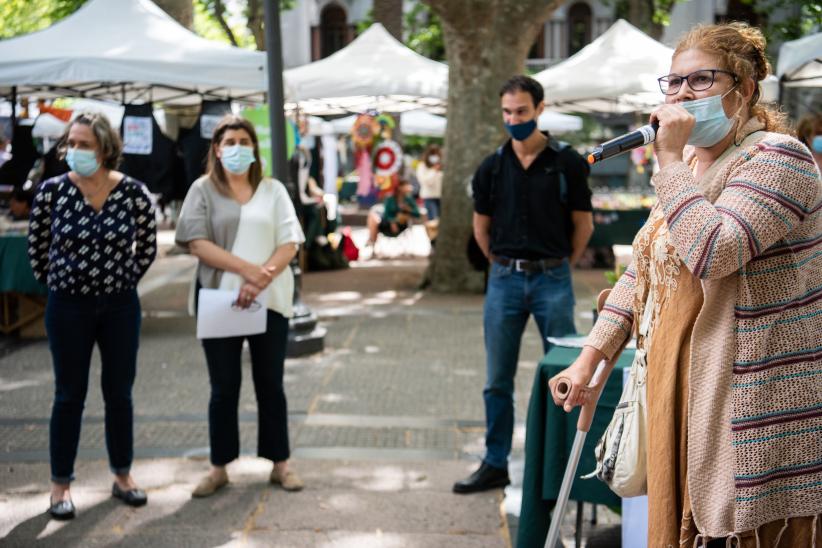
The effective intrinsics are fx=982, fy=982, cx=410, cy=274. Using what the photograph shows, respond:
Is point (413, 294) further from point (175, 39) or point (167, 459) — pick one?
point (167, 459)

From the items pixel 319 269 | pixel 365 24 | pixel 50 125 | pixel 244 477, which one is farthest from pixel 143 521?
pixel 365 24

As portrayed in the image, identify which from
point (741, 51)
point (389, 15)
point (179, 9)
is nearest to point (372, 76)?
point (179, 9)

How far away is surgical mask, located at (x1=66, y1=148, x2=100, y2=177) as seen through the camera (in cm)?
472

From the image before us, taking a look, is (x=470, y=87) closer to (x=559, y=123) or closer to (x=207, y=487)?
(x=207, y=487)

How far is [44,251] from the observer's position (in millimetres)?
4781

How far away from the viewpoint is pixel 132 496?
4887 millimetres

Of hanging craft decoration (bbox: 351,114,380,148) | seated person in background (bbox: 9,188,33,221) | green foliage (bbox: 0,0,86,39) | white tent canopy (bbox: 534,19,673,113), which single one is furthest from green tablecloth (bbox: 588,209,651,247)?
green foliage (bbox: 0,0,86,39)

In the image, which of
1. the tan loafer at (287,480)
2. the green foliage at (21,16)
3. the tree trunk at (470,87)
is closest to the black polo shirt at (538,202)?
the tan loafer at (287,480)

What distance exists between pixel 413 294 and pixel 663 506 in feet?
32.6

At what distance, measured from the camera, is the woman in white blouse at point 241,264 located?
16.0 ft

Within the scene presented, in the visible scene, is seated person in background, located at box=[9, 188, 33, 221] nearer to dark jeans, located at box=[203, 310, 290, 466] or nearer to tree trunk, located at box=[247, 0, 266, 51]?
dark jeans, located at box=[203, 310, 290, 466]

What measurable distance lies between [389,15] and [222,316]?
17937mm

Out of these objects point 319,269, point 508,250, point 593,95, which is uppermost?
point 593,95

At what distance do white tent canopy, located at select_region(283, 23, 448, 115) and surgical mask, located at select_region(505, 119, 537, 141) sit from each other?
7796 mm
